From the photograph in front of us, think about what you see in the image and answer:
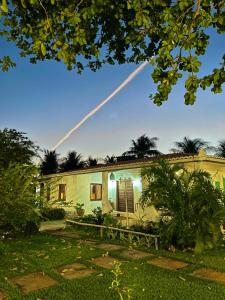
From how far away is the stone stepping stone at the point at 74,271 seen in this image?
615 centimetres

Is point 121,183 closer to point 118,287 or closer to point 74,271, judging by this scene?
point 74,271

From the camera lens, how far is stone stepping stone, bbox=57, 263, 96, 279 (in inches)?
242

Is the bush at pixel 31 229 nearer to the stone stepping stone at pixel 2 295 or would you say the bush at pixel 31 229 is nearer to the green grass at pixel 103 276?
the green grass at pixel 103 276

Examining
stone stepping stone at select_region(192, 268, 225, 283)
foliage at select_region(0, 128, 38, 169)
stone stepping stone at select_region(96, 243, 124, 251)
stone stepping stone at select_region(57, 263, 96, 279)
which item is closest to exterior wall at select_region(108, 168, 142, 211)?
foliage at select_region(0, 128, 38, 169)

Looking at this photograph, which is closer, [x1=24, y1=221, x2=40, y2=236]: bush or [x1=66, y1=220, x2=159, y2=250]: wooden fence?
[x1=66, y1=220, x2=159, y2=250]: wooden fence

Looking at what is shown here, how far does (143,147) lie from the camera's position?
4188 centimetres

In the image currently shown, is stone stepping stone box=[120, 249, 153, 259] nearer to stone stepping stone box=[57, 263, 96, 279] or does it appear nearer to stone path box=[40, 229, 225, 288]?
stone path box=[40, 229, 225, 288]

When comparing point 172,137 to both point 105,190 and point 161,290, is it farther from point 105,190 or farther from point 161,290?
point 161,290

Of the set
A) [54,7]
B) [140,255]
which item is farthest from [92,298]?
[54,7]

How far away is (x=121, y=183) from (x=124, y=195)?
69 centimetres

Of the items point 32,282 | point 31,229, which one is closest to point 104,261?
point 32,282

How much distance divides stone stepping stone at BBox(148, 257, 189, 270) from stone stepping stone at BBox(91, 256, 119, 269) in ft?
3.20

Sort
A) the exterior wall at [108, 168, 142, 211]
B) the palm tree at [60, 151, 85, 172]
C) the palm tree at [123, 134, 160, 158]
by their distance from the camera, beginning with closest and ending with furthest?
1. the exterior wall at [108, 168, 142, 211]
2. the palm tree at [60, 151, 85, 172]
3. the palm tree at [123, 134, 160, 158]

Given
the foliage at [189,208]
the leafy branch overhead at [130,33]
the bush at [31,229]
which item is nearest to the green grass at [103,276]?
the foliage at [189,208]
